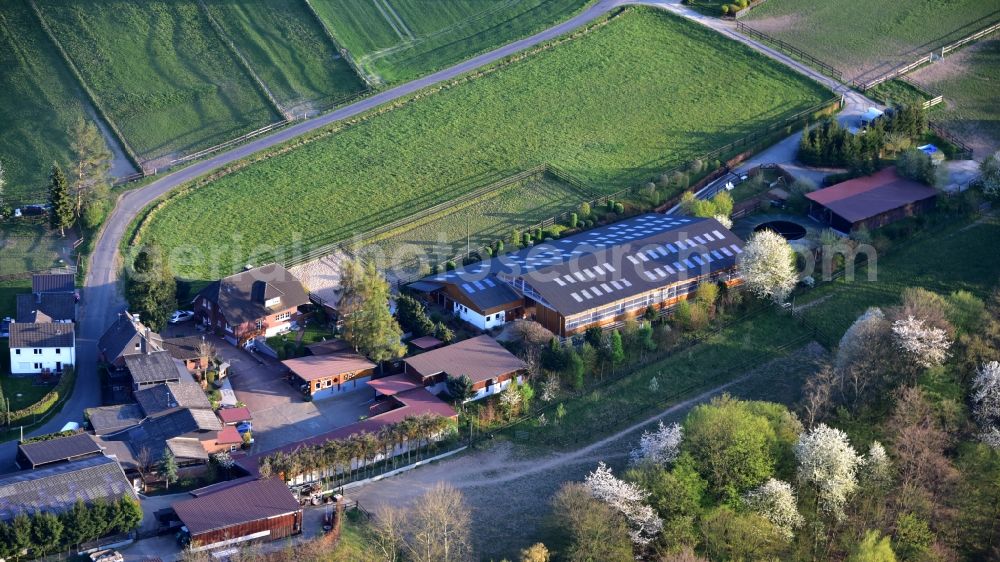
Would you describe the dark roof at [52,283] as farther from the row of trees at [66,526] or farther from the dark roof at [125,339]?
the row of trees at [66,526]

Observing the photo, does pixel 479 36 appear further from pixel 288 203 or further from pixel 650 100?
pixel 288 203

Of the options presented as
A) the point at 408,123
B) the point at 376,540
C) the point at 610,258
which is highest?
the point at 408,123

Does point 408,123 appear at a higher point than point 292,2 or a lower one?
lower

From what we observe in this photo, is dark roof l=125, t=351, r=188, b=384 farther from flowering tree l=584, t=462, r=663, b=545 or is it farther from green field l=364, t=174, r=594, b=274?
flowering tree l=584, t=462, r=663, b=545

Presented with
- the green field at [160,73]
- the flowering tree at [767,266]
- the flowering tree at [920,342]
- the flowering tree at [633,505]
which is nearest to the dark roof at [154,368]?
the flowering tree at [633,505]

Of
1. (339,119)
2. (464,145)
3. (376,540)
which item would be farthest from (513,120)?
(376,540)

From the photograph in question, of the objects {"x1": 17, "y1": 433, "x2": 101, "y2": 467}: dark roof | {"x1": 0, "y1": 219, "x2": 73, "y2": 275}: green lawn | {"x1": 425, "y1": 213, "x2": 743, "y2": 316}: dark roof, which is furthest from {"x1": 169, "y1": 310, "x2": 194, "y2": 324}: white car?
{"x1": 425, "y1": 213, "x2": 743, "y2": 316}: dark roof

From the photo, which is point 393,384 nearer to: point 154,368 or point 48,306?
point 154,368
